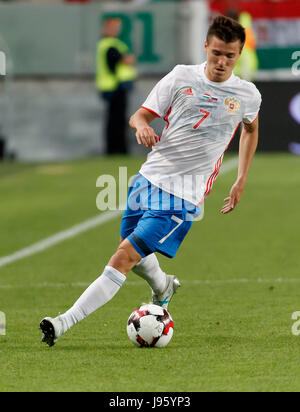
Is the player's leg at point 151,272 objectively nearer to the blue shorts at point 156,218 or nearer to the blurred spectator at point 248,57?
the blue shorts at point 156,218

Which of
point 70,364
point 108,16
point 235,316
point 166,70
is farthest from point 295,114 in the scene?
point 70,364

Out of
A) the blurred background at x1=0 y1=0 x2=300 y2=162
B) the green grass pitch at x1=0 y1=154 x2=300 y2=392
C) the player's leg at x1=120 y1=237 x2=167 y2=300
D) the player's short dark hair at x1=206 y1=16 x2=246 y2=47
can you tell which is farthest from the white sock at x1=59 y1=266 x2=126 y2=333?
the blurred background at x1=0 y1=0 x2=300 y2=162

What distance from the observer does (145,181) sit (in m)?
7.23

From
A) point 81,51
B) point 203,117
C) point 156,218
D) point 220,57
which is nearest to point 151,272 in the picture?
point 156,218

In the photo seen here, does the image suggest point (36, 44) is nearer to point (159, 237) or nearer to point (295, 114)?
point (295, 114)

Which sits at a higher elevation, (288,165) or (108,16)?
(108,16)

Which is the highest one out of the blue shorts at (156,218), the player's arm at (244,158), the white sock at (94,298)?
the player's arm at (244,158)

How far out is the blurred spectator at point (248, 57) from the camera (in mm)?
21312

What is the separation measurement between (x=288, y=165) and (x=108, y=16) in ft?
19.0

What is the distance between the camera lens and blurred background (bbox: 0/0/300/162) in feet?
74.3

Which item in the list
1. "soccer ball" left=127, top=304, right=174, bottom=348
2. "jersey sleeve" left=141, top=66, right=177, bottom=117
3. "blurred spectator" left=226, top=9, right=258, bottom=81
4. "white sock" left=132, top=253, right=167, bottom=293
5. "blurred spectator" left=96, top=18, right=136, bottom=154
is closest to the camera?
"soccer ball" left=127, top=304, right=174, bottom=348

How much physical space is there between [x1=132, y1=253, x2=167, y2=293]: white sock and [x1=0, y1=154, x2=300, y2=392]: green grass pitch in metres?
0.32

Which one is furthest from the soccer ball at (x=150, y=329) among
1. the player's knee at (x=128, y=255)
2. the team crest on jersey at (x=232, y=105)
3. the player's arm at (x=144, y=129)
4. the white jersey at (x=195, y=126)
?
the team crest on jersey at (x=232, y=105)

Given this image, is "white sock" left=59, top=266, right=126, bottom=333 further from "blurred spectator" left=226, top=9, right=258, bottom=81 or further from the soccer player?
"blurred spectator" left=226, top=9, right=258, bottom=81
